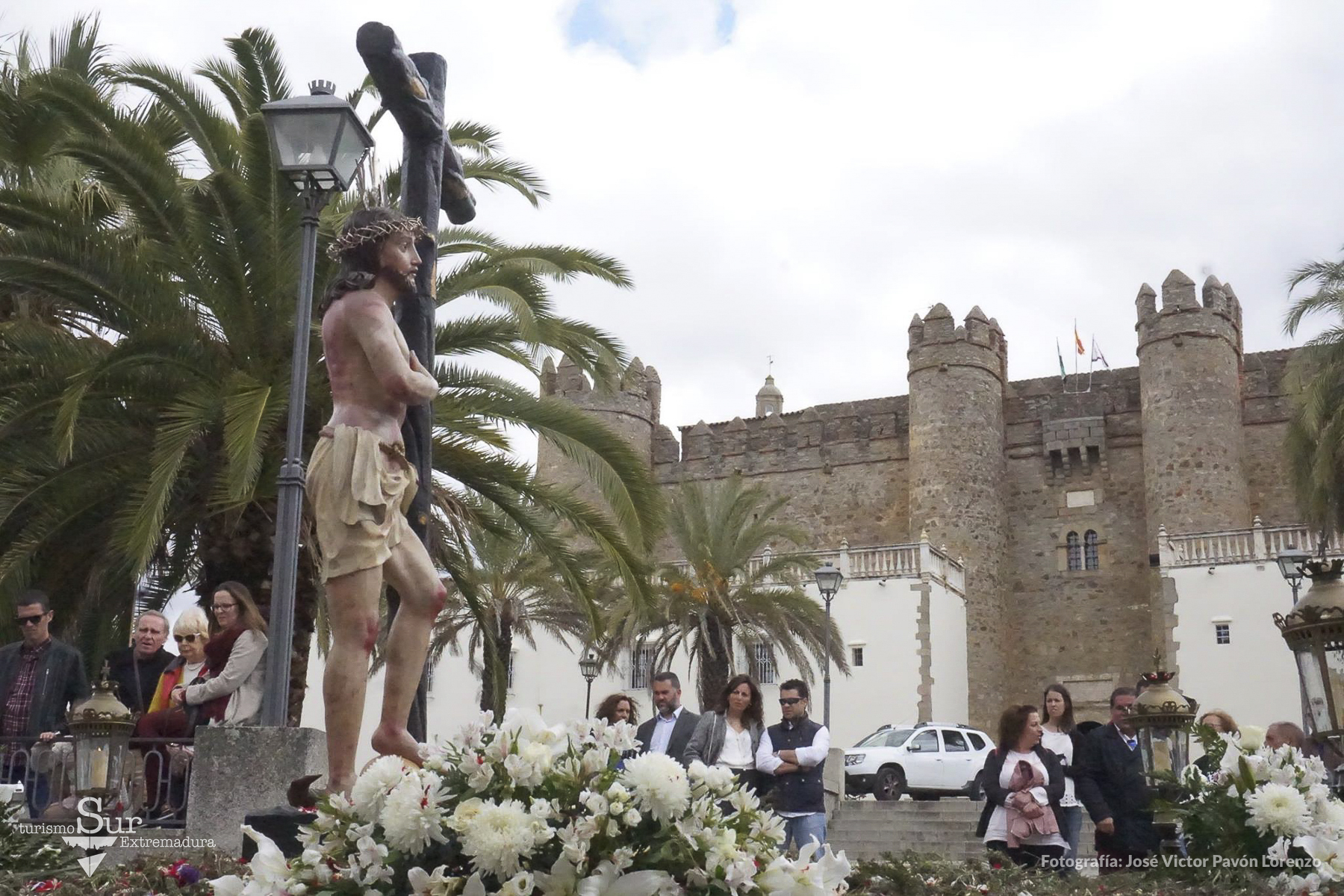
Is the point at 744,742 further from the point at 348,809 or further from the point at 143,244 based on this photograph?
the point at 143,244

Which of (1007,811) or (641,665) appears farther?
(641,665)

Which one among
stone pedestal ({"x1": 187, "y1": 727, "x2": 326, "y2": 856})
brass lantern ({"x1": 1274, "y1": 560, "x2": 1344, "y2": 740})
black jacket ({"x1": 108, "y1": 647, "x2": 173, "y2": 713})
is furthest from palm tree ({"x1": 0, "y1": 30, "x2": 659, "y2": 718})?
brass lantern ({"x1": 1274, "y1": 560, "x2": 1344, "y2": 740})

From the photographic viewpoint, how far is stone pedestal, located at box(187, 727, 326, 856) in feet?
17.9

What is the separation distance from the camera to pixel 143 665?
7.51 metres

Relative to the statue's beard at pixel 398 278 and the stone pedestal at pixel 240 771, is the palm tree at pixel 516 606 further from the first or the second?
the statue's beard at pixel 398 278

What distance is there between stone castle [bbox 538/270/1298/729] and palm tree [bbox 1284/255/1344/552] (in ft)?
37.8

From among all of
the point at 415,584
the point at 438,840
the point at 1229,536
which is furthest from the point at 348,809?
the point at 1229,536

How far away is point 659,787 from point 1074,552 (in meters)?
35.2

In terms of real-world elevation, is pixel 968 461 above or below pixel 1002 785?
above

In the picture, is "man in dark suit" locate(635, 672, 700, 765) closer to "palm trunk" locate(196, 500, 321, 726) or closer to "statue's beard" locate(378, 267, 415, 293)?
"statue's beard" locate(378, 267, 415, 293)

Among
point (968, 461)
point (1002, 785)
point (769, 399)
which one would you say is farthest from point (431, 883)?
point (769, 399)

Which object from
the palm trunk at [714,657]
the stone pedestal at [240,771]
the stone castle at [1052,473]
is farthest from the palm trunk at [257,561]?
the stone castle at [1052,473]

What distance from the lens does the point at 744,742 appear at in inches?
310

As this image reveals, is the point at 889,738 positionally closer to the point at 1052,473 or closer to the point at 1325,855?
the point at 1052,473
